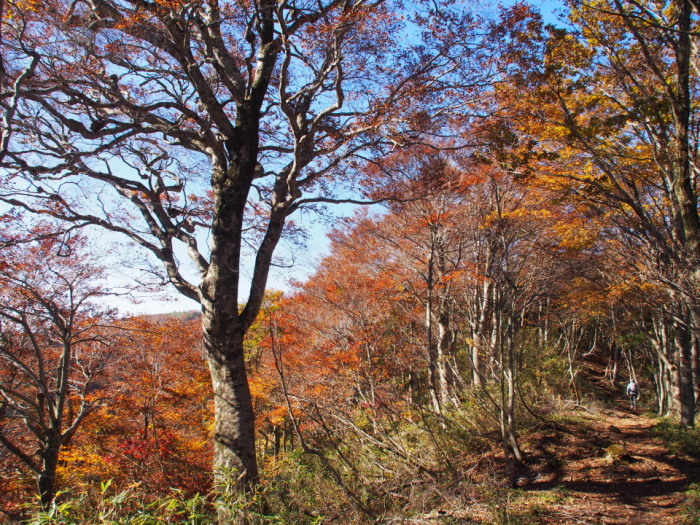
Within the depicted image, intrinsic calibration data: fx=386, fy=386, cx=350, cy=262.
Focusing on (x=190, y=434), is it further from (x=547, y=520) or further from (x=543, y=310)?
(x=543, y=310)

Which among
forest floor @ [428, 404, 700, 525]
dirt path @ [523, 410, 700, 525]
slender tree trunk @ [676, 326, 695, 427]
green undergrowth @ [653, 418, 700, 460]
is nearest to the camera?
forest floor @ [428, 404, 700, 525]

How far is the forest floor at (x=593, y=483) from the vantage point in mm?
3939

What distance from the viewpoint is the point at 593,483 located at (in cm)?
492

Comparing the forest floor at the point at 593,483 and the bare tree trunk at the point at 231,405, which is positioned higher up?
the bare tree trunk at the point at 231,405

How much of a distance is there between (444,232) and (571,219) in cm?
278

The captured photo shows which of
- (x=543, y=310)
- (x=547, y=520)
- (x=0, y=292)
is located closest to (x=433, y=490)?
(x=547, y=520)

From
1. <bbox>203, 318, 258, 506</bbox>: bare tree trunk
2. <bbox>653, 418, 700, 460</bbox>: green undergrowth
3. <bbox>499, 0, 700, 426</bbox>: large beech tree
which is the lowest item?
<bbox>653, 418, 700, 460</bbox>: green undergrowth

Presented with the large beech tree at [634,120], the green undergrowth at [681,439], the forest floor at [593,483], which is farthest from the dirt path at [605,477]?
the large beech tree at [634,120]

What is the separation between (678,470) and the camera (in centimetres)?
539

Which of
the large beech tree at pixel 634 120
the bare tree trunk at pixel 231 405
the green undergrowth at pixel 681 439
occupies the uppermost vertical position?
the large beech tree at pixel 634 120

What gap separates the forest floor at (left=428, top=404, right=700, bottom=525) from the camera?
3.94 meters

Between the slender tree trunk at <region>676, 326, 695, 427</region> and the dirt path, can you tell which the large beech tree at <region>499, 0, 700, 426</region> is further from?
the slender tree trunk at <region>676, 326, 695, 427</region>

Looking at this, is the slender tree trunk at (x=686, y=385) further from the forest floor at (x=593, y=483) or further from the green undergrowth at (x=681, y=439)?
the forest floor at (x=593, y=483)

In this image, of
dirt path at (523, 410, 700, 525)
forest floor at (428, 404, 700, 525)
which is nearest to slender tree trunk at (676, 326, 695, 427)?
forest floor at (428, 404, 700, 525)
